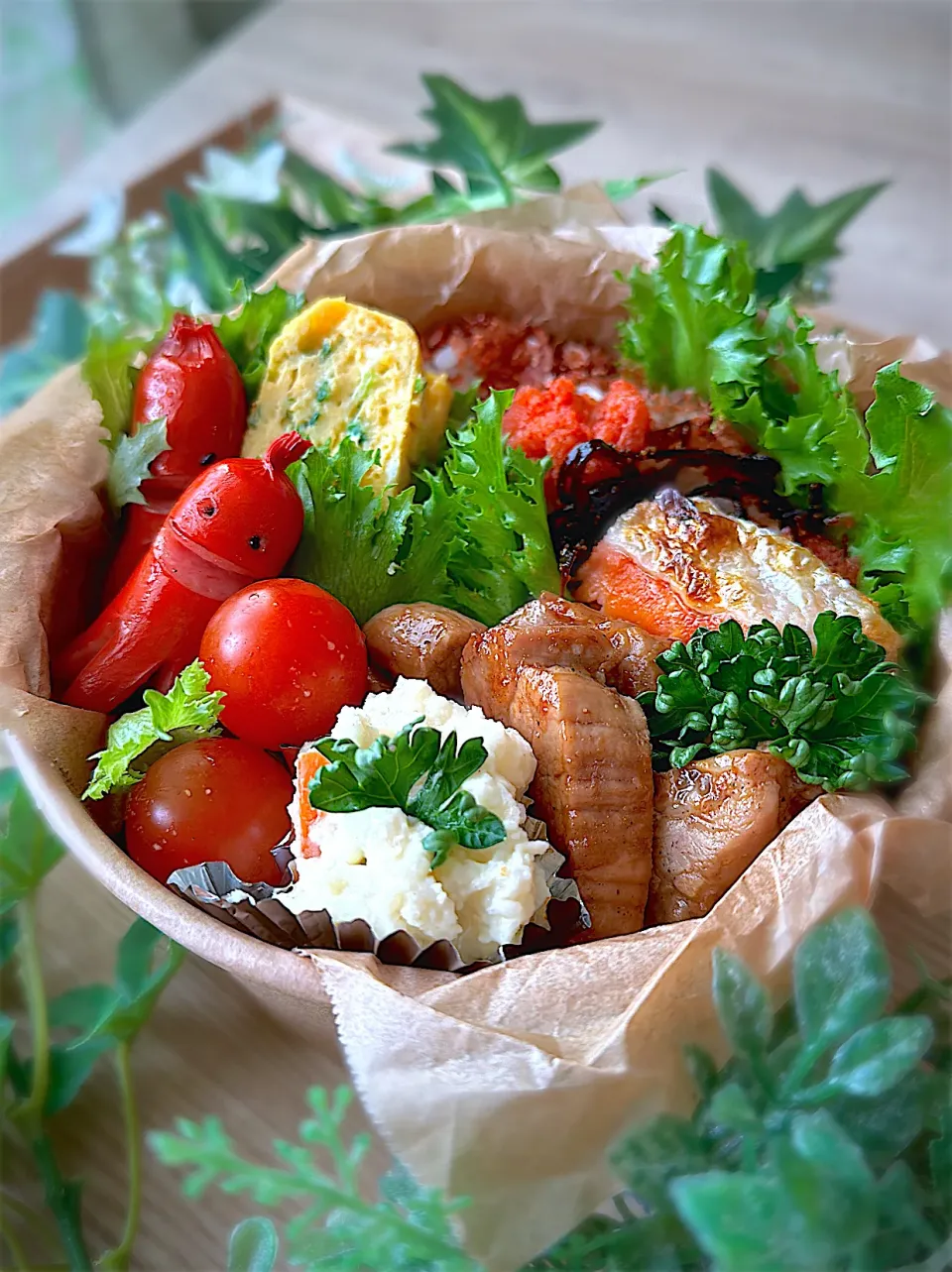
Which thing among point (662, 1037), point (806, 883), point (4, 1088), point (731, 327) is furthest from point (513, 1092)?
point (731, 327)

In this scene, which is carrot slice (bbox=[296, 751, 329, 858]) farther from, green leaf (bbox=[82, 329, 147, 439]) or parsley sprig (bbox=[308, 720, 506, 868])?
green leaf (bbox=[82, 329, 147, 439])

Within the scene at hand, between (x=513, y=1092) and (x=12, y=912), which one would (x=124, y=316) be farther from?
(x=513, y=1092)

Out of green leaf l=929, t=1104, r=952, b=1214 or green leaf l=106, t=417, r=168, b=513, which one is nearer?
green leaf l=929, t=1104, r=952, b=1214

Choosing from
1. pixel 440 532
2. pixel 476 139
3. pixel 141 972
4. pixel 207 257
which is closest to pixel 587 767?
pixel 440 532

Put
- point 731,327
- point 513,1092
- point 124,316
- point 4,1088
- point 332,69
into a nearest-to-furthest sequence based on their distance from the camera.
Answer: point 513,1092
point 4,1088
point 731,327
point 124,316
point 332,69

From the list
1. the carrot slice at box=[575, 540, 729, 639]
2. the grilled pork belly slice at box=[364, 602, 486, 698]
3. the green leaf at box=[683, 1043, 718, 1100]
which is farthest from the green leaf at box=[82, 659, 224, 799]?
the green leaf at box=[683, 1043, 718, 1100]

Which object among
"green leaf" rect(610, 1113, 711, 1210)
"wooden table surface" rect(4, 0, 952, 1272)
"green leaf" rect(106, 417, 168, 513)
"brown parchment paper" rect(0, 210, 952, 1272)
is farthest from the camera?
"wooden table surface" rect(4, 0, 952, 1272)

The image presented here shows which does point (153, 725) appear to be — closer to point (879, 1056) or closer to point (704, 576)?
point (704, 576)
